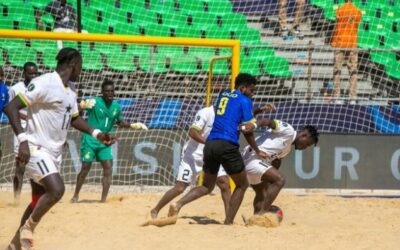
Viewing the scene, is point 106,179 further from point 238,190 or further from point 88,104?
point 238,190

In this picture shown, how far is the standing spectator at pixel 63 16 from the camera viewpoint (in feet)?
49.0

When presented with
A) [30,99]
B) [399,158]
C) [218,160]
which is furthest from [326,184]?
[30,99]

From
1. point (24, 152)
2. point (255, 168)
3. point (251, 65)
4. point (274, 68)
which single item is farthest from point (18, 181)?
point (274, 68)

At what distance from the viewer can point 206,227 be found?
9453mm

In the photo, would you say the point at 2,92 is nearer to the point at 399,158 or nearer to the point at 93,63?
the point at 93,63

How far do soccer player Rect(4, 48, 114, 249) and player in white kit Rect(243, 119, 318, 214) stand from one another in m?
2.72

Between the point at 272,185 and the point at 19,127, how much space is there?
3.64m

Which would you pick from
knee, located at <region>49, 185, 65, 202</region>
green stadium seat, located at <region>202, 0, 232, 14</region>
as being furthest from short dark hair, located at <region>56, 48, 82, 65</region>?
green stadium seat, located at <region>202, 0, 232, 14</region>

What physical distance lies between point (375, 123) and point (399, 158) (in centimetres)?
85

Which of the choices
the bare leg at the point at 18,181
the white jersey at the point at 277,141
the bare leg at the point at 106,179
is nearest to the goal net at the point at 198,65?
the bare leg at the point at 106,179

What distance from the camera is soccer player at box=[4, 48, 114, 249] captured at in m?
7.38

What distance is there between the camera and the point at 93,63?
14.5 m

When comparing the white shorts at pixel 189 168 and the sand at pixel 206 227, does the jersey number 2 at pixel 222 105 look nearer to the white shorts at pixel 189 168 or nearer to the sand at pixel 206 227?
the white shorts at pixel 189 168

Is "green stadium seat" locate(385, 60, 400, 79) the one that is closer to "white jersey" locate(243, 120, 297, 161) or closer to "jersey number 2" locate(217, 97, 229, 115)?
"white jersey" locate(243, 120, 297, 161)
